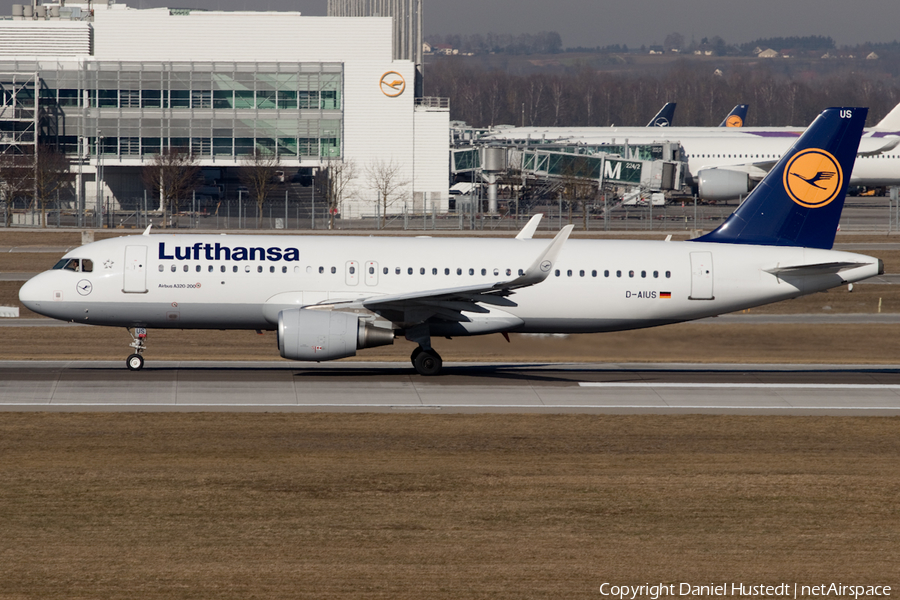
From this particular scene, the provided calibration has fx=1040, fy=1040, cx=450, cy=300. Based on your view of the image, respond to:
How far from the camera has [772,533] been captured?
17594mm

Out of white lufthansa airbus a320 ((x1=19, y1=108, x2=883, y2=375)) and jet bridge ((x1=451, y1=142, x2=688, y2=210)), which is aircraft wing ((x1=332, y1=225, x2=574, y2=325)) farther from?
jet bridge ((x1=451, y1=142, x2=688, y2=210))

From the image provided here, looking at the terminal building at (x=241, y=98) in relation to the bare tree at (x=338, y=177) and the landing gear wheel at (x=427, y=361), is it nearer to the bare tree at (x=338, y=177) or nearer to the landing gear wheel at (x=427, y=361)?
the bare tree at (x=338, y=177)

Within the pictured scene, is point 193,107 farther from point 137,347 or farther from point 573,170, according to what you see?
point 137,347

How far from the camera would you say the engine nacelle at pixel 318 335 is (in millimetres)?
28953

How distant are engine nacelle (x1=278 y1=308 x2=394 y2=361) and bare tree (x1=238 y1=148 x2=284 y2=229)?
2851 inches

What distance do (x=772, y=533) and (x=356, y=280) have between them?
657 inches

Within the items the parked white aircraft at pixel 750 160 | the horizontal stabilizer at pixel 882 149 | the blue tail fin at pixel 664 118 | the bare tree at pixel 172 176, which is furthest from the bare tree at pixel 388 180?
the blue tail fin at pixel 664 118

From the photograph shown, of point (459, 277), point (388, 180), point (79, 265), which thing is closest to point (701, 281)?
point (459, 277)

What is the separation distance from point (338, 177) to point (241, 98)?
13709 mm

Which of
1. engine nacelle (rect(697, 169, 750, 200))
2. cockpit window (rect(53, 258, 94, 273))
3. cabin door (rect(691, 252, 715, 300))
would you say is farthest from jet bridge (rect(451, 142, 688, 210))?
cockpit window (rect(53, 258, 94, 273))

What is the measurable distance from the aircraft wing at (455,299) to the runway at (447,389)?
81.9 inches

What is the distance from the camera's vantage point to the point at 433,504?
742 inches

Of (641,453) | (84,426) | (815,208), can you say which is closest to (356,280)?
(84,426)

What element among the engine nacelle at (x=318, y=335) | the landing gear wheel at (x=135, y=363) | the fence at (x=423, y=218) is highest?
the fence at (x=423, y=218)
